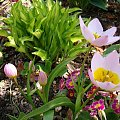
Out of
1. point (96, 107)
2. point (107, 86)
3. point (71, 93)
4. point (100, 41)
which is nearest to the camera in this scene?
point (107, 86)

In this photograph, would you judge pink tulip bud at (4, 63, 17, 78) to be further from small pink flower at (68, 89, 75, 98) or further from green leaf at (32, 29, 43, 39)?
green leaf at (32, 29, 43, 39)

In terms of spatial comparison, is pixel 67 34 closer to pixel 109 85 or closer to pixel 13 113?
pixel 13 113

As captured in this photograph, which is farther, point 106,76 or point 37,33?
point 37,33

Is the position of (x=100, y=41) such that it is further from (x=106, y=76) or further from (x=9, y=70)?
(x=9, y=70)

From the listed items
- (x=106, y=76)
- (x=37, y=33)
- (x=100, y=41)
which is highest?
(x=37, y=33)

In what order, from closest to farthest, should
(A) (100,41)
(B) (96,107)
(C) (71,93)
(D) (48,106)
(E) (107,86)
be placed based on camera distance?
(E) (107,86) < (A) (100,41) < (D) (48,106) < (B) (96,107) < (C) (71,93)

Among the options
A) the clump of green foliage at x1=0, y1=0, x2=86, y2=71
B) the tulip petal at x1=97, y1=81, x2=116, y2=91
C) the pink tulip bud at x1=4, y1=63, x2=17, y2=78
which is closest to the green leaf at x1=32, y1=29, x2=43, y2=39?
the clump of green foliage at x1=0, y1=0, x2=86, y2=71

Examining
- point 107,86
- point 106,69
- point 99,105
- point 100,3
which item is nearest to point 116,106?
point 99,105

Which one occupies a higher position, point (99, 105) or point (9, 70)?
point (9, 70)
